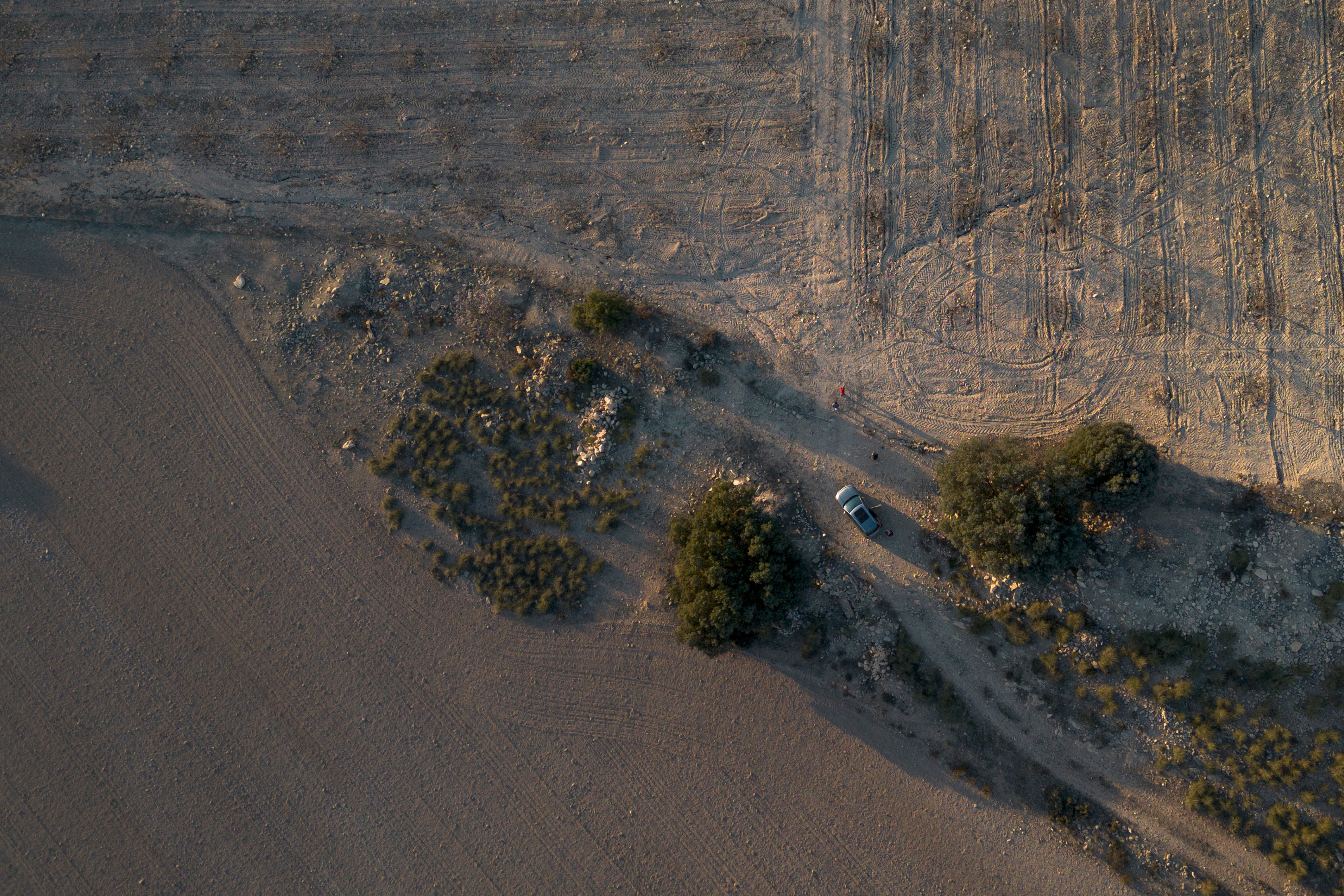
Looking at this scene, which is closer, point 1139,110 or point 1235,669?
point 1235,669

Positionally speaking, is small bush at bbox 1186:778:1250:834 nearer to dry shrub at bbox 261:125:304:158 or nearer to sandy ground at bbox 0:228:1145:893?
sandy ground at bbox 0:228:1145:893

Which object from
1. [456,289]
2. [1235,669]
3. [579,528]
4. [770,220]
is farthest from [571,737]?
[1235,669]

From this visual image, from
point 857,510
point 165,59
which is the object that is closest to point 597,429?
point 857,510

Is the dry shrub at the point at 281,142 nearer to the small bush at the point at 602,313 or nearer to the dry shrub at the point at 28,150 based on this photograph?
A: the dry shrub at the point at 28,150

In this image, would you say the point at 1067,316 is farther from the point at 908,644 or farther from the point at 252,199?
the point at 252,199

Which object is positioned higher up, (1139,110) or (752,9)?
(752,9)

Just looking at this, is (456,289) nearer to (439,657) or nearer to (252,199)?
(252,199)

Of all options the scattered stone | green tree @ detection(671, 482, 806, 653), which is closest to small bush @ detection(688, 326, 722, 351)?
the scattered stone

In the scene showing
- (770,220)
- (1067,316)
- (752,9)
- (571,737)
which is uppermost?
(752,9)
